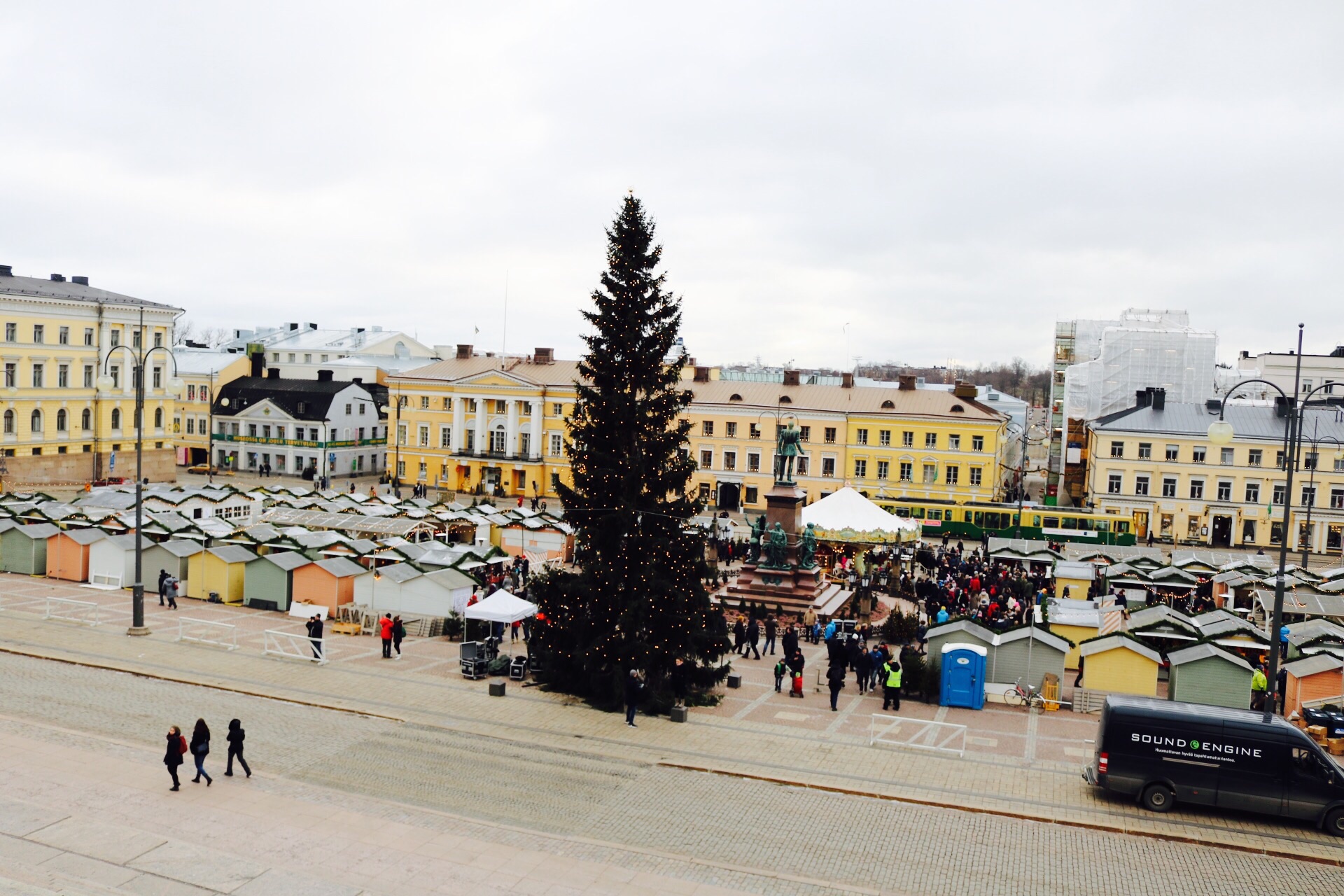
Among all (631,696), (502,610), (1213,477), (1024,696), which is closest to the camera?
(631,696)

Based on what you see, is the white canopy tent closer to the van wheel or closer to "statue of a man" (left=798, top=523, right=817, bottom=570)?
"statue of a man" (left=798, top=523, right=817, bottom=570)

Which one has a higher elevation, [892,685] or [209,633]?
[892,685]

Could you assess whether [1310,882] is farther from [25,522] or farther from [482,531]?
[25,522]

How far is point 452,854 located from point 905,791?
8.05m

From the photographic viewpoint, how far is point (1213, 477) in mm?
62094

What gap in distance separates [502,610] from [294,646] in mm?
5819

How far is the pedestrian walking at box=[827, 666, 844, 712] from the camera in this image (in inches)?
946

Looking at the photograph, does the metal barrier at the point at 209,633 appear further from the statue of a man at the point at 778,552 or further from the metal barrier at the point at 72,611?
the statue of a man at the point at 778,552

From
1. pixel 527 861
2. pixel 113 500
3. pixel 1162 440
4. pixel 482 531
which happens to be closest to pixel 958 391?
pixel 1162 440

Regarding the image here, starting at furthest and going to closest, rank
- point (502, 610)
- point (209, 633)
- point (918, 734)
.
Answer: point (209, 633)
point (502, 610)
point (918, 734)

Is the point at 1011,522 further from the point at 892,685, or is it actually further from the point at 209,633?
the point at 209,633

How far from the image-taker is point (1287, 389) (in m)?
95.0

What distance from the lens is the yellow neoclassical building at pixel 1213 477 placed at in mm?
60156

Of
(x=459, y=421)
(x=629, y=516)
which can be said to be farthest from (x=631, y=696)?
(x=459, y=421)
